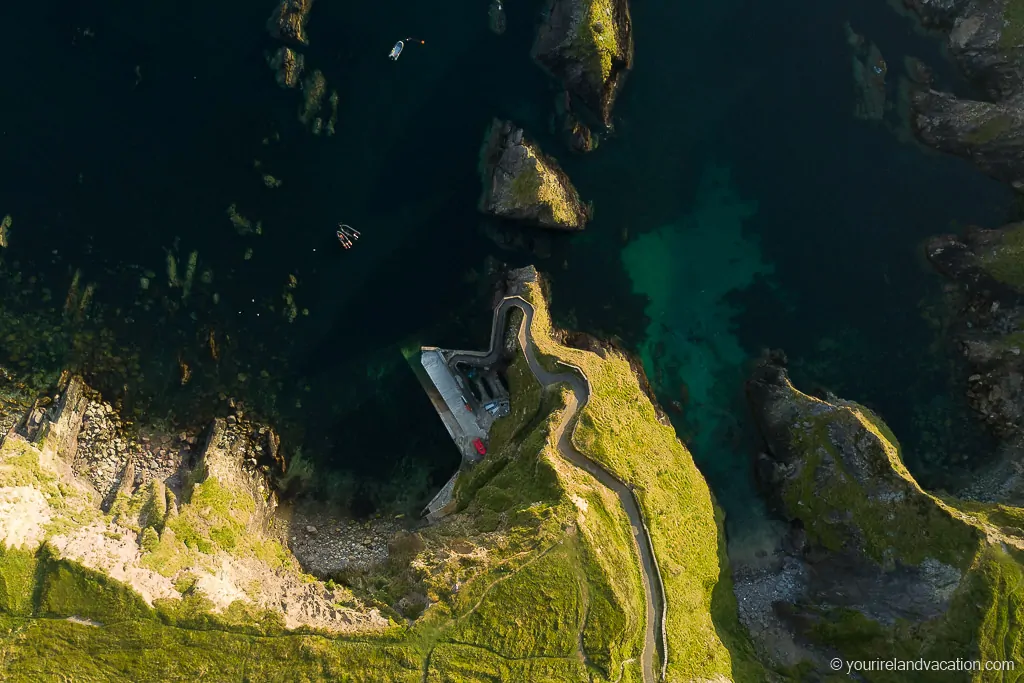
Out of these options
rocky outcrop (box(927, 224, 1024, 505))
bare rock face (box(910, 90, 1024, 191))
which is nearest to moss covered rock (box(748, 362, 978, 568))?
rocky outcrop (box(927, 224, 1024, 505))

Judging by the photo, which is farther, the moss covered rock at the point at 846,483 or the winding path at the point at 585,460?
the moss covered rock at the point at 846,483

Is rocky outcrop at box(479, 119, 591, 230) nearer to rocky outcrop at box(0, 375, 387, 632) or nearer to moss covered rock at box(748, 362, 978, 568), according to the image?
moss covered rock at box(748, 362, 978, 568)

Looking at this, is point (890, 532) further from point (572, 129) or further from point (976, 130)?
point (572, 129)

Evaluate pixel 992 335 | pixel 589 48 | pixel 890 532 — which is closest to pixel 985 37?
pixel 992 335

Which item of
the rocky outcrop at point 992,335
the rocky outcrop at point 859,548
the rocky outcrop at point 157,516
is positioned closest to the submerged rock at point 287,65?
the rocky outcrop at point 157,516

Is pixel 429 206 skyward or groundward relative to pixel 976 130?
groundward

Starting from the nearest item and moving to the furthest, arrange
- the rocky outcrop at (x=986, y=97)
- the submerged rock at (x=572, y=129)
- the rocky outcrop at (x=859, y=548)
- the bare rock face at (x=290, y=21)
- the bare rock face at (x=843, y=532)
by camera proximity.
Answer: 1. the rocky outcrop at (x=859, y=548)
2. the bare rock face at (x=843, y=532)
3. the bare rock face at (x=290, y=21)
4. the rocky outcrop at (x=986, y=97)
5. the submerged rock at (x=572, y=129)

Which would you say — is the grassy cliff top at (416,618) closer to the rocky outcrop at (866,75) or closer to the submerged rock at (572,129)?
the submerged rock at (572,129)
